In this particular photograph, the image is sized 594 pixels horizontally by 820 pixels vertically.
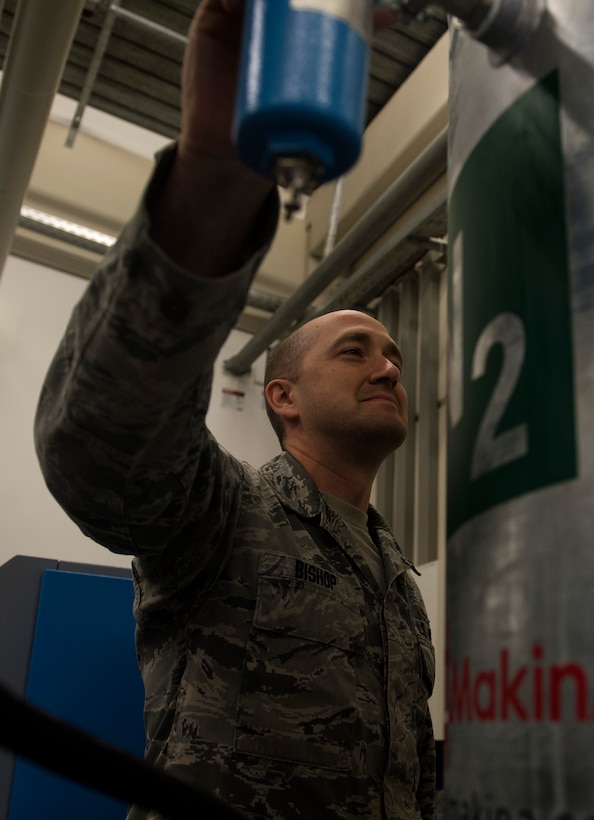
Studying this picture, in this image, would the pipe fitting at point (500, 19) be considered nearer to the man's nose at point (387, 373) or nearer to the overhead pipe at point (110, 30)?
the man's nose at point (387, 373)

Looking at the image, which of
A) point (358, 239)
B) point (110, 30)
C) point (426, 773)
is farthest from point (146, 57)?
point (426, 773)

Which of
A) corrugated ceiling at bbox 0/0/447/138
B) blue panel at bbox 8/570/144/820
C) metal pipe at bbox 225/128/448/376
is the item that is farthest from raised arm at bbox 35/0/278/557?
corrugated ceiling at bbox 0/0/447/138

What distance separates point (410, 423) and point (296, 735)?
2.09 m

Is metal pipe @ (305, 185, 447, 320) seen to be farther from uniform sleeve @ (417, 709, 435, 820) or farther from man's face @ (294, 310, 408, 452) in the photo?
uniform sleeve @ (417, 709, 435, 820)

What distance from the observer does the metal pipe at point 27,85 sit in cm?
179

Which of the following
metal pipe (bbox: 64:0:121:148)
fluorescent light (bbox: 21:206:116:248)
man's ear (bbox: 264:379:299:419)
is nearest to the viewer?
man's ear (bbox: 264:379:299:419)

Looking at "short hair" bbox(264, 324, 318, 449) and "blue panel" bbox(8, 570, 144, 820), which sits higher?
"short hair" bbox(264, 324, 318, 449)

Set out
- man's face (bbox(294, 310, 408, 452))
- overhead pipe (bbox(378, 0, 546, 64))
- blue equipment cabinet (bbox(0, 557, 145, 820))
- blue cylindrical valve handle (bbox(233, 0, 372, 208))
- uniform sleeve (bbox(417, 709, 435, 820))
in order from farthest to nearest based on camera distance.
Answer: blue equipment cabinet (bbox(0, 557, 145, 820)) < man's face (bbox(294, 310, 408, 452)) < uniform sleeve (bbox(417, 709, 435, 820)) < overhead pipe (bbox(378, 0, 546, 64)) < blue cylindrical valve handle (bbox(233, 0, 372, 208))

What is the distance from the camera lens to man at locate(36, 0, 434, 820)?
49 centimetres

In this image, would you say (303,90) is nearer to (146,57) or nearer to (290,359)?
(290,359)

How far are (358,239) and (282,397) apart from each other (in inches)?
56.8

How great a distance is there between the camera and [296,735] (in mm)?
834

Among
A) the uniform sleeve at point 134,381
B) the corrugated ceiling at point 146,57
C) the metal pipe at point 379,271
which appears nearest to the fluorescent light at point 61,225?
the corrugated ceiling at point 146,57

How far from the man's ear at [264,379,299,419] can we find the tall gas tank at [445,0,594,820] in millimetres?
846
